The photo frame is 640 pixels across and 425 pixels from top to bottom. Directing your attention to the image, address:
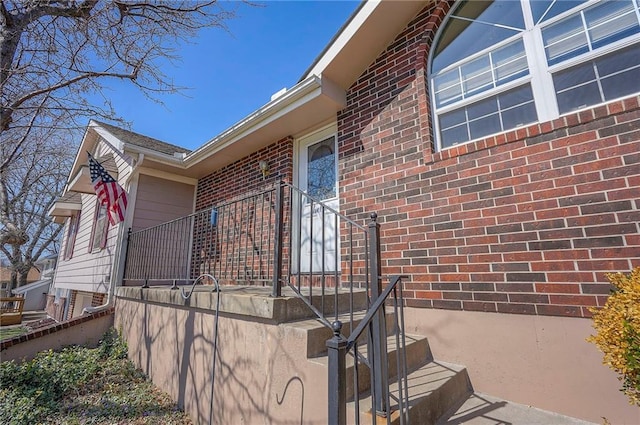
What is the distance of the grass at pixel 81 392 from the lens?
10.6 feet

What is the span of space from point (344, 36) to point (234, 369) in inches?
155

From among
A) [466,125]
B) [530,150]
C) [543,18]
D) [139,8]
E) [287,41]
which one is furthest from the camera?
[287,41]

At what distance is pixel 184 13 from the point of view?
15.2 feet

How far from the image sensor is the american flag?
214 inches

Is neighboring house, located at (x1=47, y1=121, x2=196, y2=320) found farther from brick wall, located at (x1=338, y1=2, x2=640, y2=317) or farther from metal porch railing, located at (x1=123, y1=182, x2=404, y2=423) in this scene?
brick wall, located at (x1=338, y1=2, x2=640, y2=317)

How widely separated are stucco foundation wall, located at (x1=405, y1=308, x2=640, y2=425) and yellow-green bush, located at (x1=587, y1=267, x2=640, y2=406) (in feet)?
1.59

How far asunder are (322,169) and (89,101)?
11.8 feet

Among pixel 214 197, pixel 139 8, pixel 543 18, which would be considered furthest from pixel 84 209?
pixel 543 18

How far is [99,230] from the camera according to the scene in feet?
24.3

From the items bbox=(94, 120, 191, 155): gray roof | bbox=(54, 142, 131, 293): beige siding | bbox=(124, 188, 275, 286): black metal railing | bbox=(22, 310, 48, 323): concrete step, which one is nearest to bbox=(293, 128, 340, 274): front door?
bbox=(124, 188, 275, 286): black metal railing

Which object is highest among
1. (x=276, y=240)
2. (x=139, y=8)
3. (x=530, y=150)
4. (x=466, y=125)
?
(x=139, y=8)

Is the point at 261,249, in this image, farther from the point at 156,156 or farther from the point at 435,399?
the point at 156,156

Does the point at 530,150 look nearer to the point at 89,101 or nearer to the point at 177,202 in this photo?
the point at 89,101

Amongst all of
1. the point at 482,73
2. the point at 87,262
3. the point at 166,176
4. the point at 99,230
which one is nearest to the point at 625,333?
the point at 482,73
